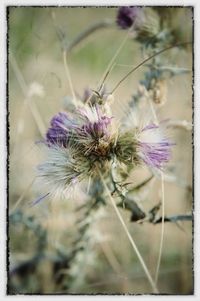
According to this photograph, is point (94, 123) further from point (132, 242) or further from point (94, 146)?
point (132, 242)

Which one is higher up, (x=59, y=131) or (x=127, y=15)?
(x=127, y=15)

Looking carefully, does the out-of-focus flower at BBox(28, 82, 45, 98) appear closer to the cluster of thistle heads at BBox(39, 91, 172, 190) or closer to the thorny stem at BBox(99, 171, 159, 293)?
the cluster of thistle heads at BBox(39, 91, 172, 190)

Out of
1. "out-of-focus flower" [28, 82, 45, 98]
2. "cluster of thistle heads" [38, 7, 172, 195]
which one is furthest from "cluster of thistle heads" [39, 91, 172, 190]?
"out-of-focus flower" [28, 82, 45, 98]

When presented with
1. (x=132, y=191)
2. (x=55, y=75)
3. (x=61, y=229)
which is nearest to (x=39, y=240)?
(x=61, y=229)

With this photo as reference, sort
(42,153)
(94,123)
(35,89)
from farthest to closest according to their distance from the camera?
1. (35,89)
2. (42,153)
3. (94,123)

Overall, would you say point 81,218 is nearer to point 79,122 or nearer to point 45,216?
point 45,216

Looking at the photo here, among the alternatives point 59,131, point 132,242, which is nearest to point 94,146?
point 59,131

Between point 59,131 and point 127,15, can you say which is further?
point 127,15
